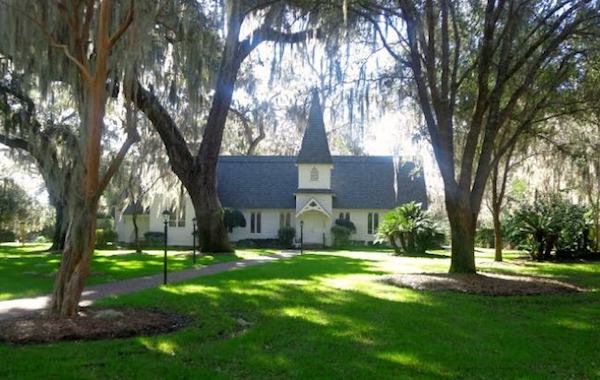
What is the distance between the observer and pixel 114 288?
13.6m

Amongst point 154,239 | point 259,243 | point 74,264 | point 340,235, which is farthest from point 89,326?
point 154,239

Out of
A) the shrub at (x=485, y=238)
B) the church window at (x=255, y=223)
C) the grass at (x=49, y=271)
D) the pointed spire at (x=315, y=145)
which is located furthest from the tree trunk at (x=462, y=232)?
the shrub at (x=485, y=238)

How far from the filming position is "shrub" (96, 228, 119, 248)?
36447 mm

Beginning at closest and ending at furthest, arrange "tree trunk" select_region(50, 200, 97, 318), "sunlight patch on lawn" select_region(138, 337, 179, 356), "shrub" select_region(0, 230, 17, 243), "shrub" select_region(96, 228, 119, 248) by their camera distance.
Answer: "sunlight patch on lawn" select_region(138, 337, 179, 356) → "tree trunk" select_region(50, 200, 97, 318) → "shrub" select_region(96, 228, 119, 248) → "shrub" select_region(0, 230, 17, 243)

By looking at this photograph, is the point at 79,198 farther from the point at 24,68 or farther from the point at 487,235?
the point at 487,235

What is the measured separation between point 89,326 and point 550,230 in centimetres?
2078

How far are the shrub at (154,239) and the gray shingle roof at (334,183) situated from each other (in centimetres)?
459

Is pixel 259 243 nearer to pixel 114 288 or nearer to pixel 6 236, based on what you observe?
pixel 114 288

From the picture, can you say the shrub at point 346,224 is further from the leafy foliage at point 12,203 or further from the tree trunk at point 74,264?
the tree trunk at point 74,264

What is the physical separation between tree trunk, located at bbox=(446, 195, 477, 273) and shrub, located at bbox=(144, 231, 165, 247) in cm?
2603

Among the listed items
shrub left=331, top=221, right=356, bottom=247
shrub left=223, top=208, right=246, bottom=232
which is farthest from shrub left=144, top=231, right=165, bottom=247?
shrub left=331, top=221, right=356, bottom=247

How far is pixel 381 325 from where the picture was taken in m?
8.87

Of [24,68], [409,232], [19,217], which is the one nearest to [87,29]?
[24,68]

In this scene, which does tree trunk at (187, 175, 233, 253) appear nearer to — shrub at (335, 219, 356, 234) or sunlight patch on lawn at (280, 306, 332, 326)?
shrub at (335, 219, 356, 234)
